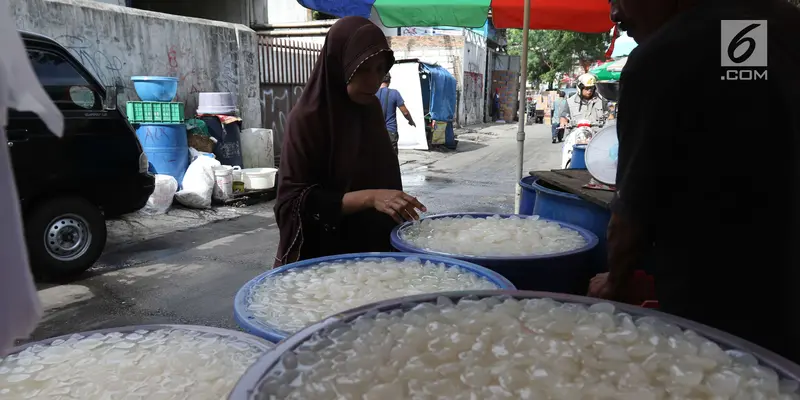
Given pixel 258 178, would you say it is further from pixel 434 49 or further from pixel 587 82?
pixel 434 49

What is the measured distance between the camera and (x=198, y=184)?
732 centimetres

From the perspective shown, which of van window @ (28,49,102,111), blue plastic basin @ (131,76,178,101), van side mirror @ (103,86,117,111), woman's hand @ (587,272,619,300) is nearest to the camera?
woman's hand @ (587,272,619,300)

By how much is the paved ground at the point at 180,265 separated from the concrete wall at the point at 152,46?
2417 mm

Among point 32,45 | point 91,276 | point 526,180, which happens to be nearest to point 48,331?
point 91,276

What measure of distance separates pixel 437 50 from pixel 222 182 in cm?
1423

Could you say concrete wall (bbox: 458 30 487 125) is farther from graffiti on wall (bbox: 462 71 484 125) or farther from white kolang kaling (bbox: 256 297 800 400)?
white kolang kaling (bbox: 256 297 800 400)

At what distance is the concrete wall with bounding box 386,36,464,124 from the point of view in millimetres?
19234

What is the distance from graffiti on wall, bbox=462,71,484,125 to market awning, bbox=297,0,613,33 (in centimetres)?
1653

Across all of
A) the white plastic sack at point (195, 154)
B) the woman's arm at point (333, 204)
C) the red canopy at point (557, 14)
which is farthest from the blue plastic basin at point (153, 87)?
the woman's arm at point (333, 204)

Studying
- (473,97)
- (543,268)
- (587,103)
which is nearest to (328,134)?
(543,268)

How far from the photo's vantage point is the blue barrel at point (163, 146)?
7.20 meters

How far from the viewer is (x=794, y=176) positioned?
50.3 inches

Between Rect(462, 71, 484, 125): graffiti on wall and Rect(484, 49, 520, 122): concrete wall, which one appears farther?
Rect(484, 49, 520, 122): concrete wall

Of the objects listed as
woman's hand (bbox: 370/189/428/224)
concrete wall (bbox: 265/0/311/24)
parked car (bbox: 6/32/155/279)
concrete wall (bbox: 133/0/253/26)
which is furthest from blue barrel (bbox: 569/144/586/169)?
concrete wall (bbox: 133/0/253/26)
